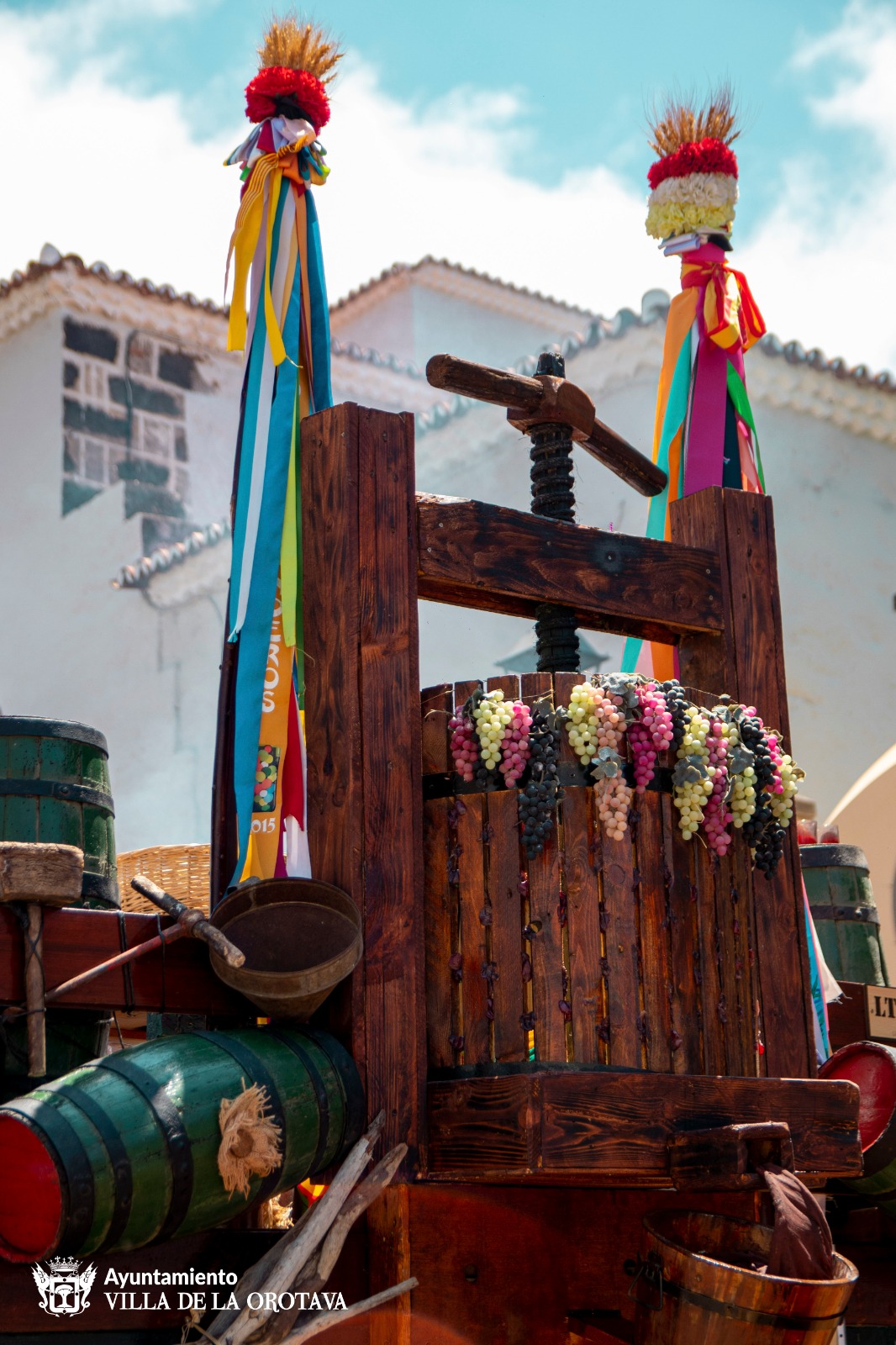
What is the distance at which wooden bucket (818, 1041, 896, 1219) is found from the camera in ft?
15.8

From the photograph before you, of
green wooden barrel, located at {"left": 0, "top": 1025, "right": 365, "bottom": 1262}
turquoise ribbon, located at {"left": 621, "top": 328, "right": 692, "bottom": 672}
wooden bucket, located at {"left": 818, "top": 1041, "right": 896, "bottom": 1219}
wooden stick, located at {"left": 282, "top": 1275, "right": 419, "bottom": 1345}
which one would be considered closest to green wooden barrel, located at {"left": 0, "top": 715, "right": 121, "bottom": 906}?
green wooden barrel, located at {"left": 0, "top": 1025, "right": 365, "bottom": 1262}

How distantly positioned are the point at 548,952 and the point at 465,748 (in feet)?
1.83

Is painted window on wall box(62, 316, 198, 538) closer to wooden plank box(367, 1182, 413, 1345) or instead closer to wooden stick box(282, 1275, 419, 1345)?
wooden plank box(367, 1182, 413, 1345)

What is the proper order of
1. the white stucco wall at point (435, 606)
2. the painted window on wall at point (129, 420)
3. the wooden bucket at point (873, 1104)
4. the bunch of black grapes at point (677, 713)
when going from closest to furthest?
the bunch of black grapes at point (677, 713) < the wooden bucket at point (873, 1104) < the white stucco wall at point (435, 606) < the painted window on wall at point (129, 420)

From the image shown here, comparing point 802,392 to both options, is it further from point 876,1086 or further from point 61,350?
point 876,1086

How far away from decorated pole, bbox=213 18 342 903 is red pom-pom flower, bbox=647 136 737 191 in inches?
74.0

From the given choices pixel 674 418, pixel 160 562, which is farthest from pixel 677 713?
pixel 160 562

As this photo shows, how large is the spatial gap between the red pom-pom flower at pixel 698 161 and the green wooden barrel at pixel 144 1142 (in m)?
4.19

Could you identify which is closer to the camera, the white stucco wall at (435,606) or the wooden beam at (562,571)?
the wooden beam at (562,571)

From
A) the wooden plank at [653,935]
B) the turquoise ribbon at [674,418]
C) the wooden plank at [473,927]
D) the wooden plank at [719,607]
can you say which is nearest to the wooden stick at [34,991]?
the wooden plank at [473,927]

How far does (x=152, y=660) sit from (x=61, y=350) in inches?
106

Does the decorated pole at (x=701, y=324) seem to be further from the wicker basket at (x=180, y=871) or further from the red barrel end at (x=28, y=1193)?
the red barrel end at (x=28, y=1193)

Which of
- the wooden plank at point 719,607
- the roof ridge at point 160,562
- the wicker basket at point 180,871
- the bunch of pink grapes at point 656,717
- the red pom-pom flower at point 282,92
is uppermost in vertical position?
the roof ridge at point 160,562

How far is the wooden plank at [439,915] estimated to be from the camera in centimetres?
406
